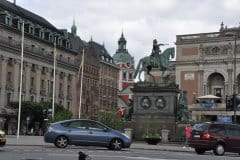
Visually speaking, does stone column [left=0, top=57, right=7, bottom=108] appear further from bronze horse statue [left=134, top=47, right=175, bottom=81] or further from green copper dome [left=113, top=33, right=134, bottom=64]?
green copper dome [left=113, top=33, right=134, bottom=64]

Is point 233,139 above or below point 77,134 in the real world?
below

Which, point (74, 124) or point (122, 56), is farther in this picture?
point (122, 56)

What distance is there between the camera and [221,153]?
27453mm

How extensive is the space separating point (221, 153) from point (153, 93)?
15.3m

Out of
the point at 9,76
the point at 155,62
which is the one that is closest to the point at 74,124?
the point at 155,62

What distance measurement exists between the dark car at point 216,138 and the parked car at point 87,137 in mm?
3541

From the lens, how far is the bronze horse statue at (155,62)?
147ft

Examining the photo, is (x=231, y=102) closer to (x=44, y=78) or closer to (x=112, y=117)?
(x=112, y=117)

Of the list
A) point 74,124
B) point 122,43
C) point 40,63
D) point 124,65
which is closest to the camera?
point 74,124

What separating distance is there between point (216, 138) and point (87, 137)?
6.19 metres

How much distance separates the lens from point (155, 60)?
147ft

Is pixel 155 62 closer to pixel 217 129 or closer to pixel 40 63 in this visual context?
pixel 217 129

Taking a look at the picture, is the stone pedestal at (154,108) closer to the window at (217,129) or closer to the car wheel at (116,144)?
the window at (217,129)

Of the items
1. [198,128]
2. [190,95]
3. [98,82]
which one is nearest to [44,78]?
[190,95]
